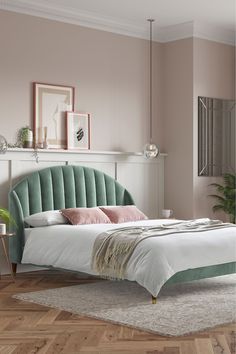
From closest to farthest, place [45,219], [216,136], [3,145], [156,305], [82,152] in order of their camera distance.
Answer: [156,305] → [45,219] → [3,145] → [82,152] → [216,136]

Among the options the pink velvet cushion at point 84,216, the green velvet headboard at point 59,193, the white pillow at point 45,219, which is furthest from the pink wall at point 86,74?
the pink velvet cushion at point 84,216

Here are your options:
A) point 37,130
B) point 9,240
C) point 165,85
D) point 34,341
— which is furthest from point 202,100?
point 34,341

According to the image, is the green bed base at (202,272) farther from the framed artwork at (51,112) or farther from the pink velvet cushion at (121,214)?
the framed artwork at (51,112)

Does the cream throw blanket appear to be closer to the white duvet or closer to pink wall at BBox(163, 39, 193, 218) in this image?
the white duvet

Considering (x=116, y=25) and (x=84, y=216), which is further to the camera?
(x=116, y=25)

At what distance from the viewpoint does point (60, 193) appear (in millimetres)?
7164

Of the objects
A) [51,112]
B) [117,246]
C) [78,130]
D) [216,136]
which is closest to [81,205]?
[78,130]

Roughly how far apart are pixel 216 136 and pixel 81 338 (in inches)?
177

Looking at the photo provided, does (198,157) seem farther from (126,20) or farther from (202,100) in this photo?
(126,20)

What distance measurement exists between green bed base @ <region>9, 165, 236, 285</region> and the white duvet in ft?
0.59

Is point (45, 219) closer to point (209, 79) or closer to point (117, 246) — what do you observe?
point (117, 246)

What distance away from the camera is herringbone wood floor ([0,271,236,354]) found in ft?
13.8

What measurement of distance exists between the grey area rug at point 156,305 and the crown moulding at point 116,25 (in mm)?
2884

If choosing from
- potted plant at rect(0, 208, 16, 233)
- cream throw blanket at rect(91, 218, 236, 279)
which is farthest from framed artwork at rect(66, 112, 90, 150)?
cream throw blanket at rect(91, 218, 236, 279)
